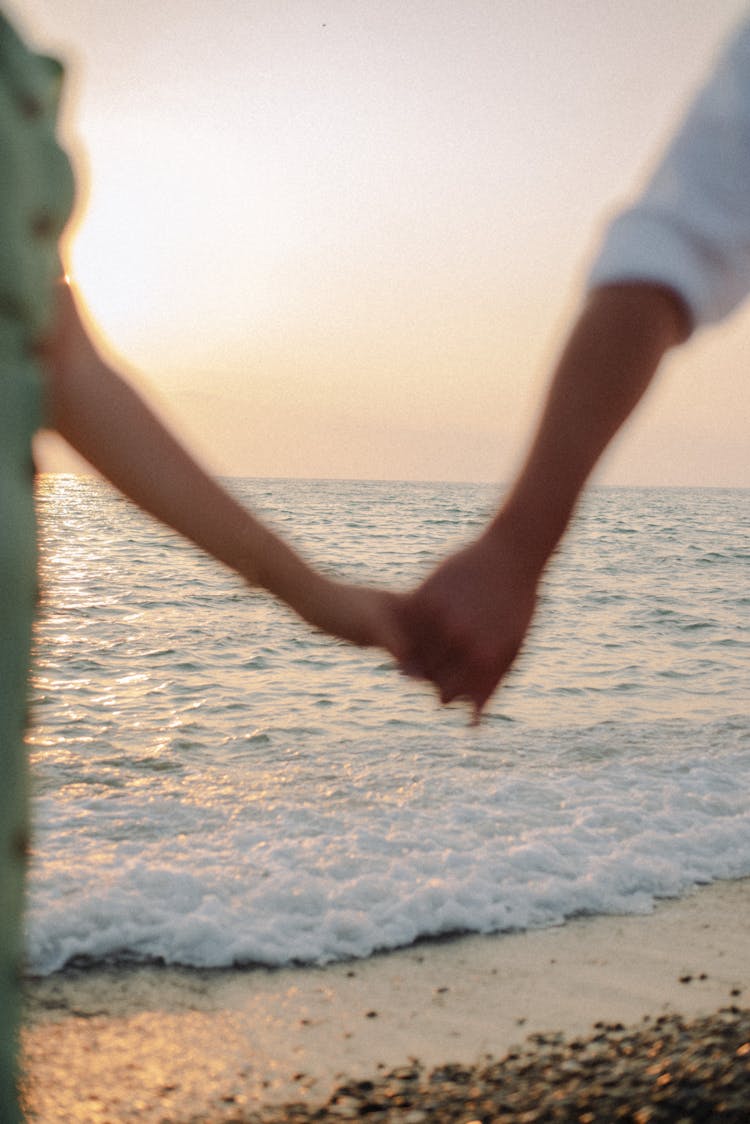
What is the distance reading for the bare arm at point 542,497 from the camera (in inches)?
43.5

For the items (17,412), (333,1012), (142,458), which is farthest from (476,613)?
(333,1012)

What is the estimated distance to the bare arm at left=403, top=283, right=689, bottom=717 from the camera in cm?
111

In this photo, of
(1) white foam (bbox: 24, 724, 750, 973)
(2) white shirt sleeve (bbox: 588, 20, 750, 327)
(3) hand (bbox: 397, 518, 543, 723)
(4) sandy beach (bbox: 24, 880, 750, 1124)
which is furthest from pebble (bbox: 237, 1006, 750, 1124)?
(2) white shirt sleeve (bbox: 588, 20, 750, 327)

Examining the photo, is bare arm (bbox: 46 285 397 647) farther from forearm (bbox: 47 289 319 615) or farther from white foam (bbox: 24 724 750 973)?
white foam (bbox: 24 724 750 973)

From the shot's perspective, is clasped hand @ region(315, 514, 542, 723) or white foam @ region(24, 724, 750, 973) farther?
white foam @ region(24, 724, 750, 973)

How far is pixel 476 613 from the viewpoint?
1341 millimetres

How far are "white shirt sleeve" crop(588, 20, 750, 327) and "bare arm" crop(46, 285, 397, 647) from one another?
61cm

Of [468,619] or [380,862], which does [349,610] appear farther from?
[380,862]

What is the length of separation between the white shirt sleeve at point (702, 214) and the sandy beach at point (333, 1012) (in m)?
3.61

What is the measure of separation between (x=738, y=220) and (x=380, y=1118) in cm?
354

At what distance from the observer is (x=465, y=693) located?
4.84 feet

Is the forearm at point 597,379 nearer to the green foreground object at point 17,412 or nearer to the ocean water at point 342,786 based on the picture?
the ocean water at point 342,786

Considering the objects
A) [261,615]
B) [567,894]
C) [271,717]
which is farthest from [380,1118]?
Answer: [261,615]

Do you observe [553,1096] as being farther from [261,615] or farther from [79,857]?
[261,615]
